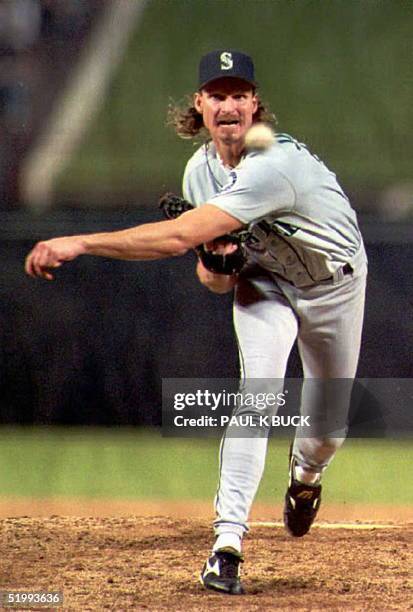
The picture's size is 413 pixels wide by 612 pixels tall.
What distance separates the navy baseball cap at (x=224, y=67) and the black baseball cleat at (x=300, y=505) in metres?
1.20

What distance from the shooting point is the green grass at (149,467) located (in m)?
4.20

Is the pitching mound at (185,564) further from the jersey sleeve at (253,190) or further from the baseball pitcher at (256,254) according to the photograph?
the jersey sleeve at (253,190)

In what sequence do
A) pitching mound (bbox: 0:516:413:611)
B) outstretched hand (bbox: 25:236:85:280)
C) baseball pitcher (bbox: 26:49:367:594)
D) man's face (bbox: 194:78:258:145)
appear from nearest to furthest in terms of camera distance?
1. outstretched hand (bbox: 25:236:85:280)
2. baseball pitcher (bbox: 26:49:367:594)
3. pitching mound (bbox: 0:516:413:611)
4. man's face (bbox: 194:78:258:145)

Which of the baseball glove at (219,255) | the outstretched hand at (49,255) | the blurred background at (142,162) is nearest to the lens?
the outstretched hand at (49,255)

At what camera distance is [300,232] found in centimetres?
293

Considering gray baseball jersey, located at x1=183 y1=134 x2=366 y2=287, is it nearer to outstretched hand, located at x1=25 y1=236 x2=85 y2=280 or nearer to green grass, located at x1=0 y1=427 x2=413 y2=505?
outstretched hand, located at x1=25 y1=236 x2=85 y2=280

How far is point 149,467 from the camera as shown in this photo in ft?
14.6

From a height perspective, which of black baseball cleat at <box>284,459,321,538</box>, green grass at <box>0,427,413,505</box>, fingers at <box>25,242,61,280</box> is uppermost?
fingers at <box>25,242,61,280</box>

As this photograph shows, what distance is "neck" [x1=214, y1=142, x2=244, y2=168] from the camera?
2.97 metres

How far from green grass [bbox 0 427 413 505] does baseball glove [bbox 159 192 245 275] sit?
130cm

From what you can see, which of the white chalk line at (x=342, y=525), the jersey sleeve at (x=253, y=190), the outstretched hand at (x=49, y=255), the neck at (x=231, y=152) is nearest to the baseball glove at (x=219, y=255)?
the neck at (x=231, y=152)

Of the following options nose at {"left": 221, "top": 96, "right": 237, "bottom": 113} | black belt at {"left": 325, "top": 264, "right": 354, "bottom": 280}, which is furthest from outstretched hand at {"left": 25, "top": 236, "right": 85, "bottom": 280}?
black belt at {"left": 325, "top": 264, "right": 354, "bottom": 280}

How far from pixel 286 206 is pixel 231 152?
0.28 metres
